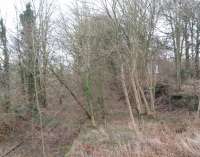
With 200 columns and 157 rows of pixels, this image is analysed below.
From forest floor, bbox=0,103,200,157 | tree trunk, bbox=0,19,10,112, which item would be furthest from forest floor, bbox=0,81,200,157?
tree trunk, bbox=0,19,10,112

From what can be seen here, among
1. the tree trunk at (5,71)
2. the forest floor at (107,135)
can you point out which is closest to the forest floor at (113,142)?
the forest floor at (107,135)

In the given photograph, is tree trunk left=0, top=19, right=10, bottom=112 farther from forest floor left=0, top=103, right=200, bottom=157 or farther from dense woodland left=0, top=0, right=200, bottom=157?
forest floor left=0, top=103, right=200, bottom=157

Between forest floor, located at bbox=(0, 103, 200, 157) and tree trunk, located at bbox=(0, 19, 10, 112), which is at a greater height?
tree trunk, located at bbox=(0, 19, 10, 112)

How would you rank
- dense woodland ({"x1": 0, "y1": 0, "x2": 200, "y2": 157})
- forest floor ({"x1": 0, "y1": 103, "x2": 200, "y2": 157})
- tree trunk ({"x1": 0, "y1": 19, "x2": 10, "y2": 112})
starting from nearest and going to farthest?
1. forest floor ({"x1": 0, "y1": 103, "x2": 200, "y2": 157})
2. dense woodland ({"x1": 0, "y1": 0, "x2": 200, "y2": 157})
3. tree trunk ({"x1": 0, "y1": 19, "x2": 10, "y2": 112})

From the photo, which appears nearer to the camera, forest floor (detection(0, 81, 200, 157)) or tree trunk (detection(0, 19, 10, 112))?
forest floor (detection(0, 81, 200, 157))

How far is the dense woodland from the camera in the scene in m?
15.1

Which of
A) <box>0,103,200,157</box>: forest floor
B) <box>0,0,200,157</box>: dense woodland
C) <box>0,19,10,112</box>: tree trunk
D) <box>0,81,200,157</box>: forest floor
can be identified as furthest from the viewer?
<box>0,19,10,112</box>: tree trunk

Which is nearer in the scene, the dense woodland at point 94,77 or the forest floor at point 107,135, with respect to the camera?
the forest floor at point 107,135

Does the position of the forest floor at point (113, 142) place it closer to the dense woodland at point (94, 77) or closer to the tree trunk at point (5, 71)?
the dense woodland at point (94, 77)

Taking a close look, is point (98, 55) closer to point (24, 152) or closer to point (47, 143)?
point (47, 143)

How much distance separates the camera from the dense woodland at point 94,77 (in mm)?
15109

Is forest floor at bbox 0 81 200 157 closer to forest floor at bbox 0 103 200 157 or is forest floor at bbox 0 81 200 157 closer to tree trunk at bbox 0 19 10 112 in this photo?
forest floor at bbox 0 103 200 157

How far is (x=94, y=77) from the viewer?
19.1 meters

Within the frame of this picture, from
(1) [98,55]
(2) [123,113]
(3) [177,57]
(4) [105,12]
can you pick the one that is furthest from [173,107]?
(4) [105,12]
